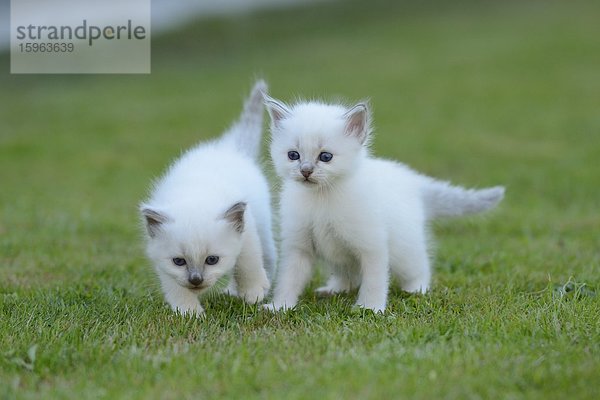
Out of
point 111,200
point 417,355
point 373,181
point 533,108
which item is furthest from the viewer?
point 533,108

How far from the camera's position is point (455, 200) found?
6.56 m

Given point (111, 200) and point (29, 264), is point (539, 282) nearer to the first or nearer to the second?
point (29, 264)

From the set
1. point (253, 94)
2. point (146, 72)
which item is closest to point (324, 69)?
point (146, 72)

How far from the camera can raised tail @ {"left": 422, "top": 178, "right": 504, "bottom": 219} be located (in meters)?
6.51

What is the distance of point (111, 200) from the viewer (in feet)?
34.6

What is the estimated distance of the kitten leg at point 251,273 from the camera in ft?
18.4

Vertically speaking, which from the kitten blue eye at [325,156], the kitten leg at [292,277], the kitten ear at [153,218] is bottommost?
the kitten leg at [292,277]

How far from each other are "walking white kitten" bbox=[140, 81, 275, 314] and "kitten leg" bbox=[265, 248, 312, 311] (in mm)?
173

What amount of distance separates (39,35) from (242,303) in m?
12.9

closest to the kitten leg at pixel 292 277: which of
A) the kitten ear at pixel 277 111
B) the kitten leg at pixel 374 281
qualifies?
the kitten leg at pixel 374 281

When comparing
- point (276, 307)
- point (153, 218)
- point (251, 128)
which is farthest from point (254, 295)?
point (251, 128)

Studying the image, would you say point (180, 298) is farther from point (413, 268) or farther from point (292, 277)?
point (413, 268)

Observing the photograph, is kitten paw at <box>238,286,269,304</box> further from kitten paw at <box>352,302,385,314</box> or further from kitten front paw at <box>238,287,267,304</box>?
kitten paw at <box>352,302,385,314</box>

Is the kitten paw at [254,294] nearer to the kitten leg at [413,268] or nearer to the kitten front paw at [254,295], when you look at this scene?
the kitten front paw at [254,295]
